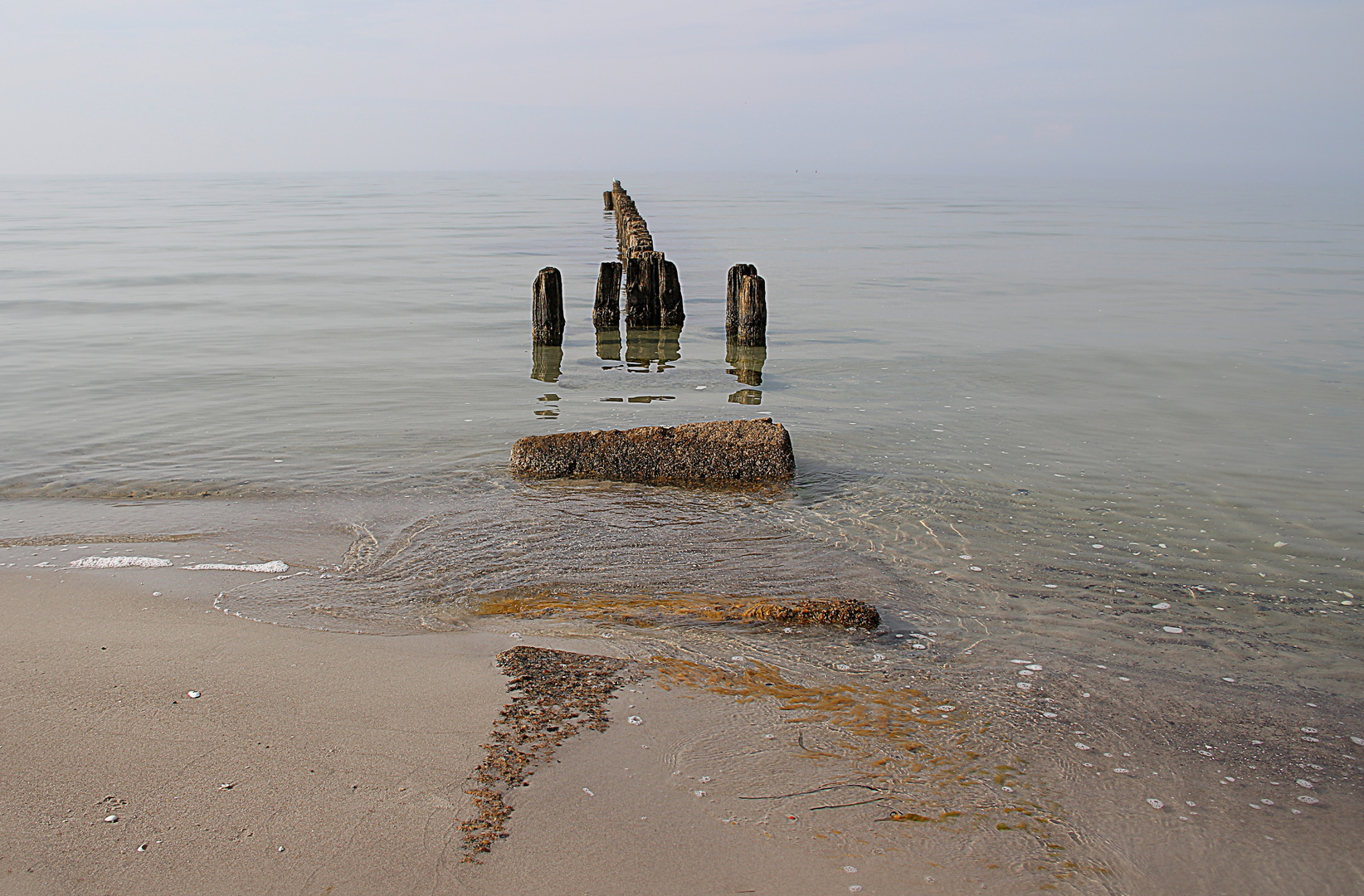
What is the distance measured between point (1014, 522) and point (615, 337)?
10409 millimetres

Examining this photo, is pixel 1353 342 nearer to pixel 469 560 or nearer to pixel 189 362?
pixel 469 560

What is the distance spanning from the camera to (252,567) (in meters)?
6.19

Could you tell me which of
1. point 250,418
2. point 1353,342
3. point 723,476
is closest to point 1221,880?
point 723,476

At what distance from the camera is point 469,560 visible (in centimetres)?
646

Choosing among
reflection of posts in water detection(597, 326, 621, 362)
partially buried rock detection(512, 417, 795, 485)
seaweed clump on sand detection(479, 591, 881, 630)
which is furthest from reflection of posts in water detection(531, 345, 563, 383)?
seaweed clump on sand detection(479, 591, 881, 630)

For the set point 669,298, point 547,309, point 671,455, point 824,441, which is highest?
point 669,298

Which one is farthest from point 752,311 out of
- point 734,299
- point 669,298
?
point 669,298

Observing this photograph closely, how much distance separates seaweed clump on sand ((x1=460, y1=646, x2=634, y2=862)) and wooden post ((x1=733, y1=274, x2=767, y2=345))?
11.2 metres

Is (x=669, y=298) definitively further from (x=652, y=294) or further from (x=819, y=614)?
(x=819, y=614)

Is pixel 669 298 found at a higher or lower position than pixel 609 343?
higher

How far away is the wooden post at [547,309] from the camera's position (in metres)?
15.3

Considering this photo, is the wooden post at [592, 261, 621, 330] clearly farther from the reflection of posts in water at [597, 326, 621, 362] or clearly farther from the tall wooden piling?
the tall wooden piling

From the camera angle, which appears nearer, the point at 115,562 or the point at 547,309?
the point at 115,562

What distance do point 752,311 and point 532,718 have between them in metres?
11.9
